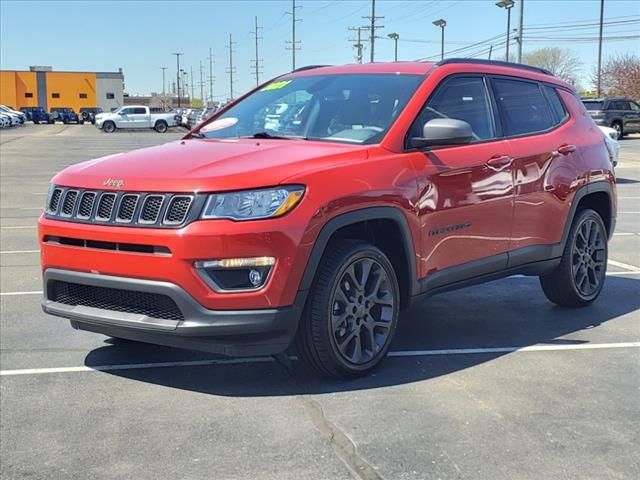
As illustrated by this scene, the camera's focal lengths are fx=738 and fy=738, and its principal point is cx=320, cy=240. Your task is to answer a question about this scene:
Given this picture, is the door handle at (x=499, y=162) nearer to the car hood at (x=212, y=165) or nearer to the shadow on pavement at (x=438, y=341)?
the car hood at (x=212, y=165)

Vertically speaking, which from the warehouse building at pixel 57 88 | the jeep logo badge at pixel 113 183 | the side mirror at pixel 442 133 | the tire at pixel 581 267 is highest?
the warehouse building at pixel 57 88

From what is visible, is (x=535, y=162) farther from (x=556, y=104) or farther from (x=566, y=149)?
(x=556, y=104)

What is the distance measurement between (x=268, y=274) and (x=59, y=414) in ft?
4.43

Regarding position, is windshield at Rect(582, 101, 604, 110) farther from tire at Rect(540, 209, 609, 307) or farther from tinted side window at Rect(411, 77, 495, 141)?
tinted side window at Rect(411, 77, 495, 141)

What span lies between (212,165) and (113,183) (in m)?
0.54

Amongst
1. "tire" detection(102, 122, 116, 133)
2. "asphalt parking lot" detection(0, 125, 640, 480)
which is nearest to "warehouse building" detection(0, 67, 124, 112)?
"tire" detection(102, 122, 116, 133)

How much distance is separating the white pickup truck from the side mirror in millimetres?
53227

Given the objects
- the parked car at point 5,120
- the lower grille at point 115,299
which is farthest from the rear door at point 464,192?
the parked car at point 5,120

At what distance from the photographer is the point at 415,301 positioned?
465 cm

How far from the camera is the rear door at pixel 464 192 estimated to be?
462 centimetres

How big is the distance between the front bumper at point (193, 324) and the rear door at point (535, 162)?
7.20 feet

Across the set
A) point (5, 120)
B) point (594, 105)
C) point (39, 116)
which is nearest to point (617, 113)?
point (594, 105)

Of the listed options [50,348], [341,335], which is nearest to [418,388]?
[341,335]

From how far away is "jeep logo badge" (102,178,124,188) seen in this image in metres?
3.94
